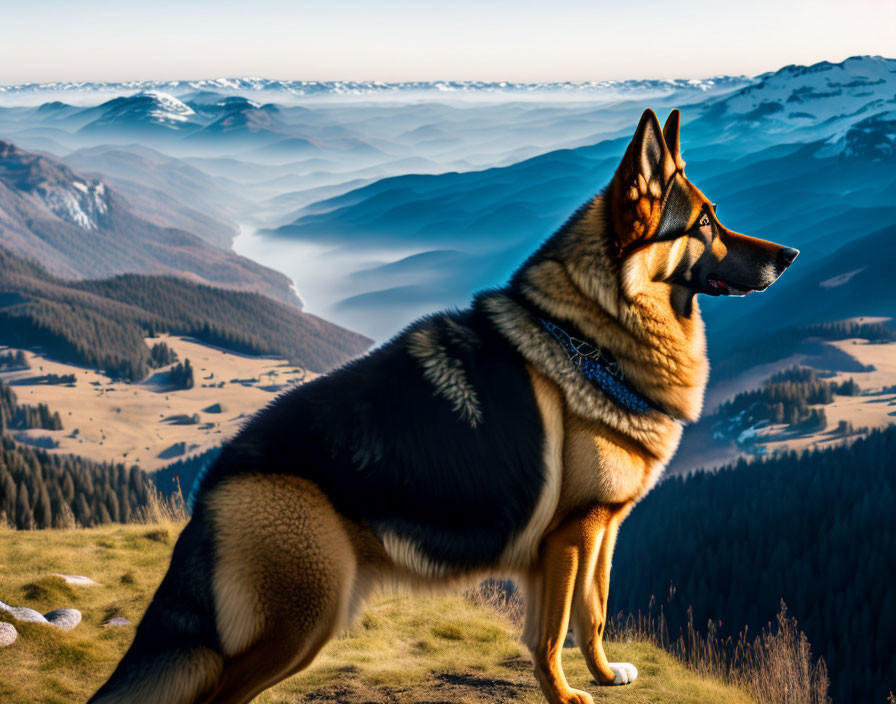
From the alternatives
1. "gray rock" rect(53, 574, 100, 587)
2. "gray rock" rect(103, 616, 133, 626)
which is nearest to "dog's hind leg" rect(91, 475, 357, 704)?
"gray rock" rect(103, 616, 133, 626)

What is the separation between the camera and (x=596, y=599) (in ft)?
17.8

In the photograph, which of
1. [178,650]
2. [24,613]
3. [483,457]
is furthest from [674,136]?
[24,613]

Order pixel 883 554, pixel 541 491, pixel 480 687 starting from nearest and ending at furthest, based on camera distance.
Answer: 1. pixel 541 491
2. pixel 480 687
3. pixel 883 554

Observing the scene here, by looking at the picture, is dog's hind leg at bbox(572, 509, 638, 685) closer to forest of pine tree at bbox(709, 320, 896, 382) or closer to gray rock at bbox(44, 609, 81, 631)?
gray rock at bbox(44, 609, 81, 631)

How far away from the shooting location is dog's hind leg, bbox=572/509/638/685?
5.19 m

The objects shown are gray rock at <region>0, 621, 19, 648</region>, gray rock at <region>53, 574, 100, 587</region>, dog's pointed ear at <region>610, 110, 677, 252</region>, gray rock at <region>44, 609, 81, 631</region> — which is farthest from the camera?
gray rock at <region>53, 574, 100, 587</region>

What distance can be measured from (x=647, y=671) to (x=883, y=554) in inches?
2635

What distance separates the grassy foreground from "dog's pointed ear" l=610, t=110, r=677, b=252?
4.16 m

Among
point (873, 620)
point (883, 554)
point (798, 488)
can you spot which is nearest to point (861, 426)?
point (798, 488)

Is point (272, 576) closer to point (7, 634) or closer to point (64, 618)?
point (7, 634)

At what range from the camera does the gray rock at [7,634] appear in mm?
7658

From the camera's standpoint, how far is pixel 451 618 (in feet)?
33.0

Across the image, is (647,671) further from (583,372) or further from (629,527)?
(629,527)

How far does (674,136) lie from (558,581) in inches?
129
